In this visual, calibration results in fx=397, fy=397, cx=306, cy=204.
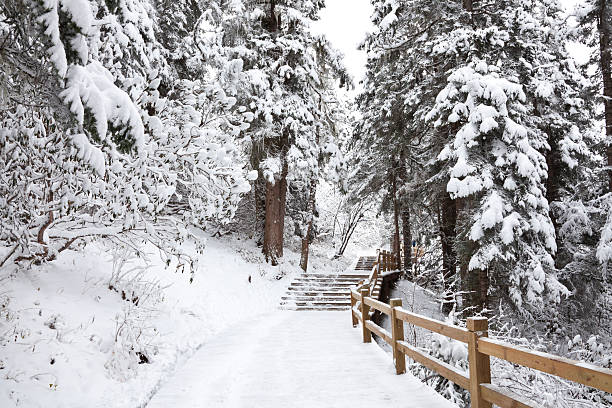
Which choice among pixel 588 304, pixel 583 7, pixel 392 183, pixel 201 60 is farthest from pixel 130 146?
pixel 392 183

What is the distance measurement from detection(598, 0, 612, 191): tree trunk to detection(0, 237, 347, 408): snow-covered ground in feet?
40.9

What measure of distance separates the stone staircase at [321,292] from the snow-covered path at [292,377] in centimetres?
521

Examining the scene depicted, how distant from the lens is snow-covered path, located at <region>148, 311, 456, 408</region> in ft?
15.7

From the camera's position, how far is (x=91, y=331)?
19.0ft

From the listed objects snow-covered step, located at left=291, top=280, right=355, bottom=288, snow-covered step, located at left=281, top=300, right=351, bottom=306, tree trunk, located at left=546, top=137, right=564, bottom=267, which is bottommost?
snow-covered step, located at left=281, top=300, right=351, bottom=306

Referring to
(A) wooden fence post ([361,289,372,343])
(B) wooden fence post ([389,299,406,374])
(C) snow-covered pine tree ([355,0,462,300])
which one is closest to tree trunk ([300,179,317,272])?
(C) snow-covered pine tree ([355,0,462,300])

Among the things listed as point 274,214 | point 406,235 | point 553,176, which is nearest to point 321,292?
point 274,214

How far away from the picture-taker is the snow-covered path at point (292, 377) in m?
4.79

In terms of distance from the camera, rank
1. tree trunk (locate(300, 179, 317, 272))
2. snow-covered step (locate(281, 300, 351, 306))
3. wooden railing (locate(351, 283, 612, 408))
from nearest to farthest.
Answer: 1. wooden railing (locate(351, 283, 612, 408))
2. snow-covered step (locate(281, 300, 351, 306))
3. tree trunk (locate(300, 179, 317, 272))

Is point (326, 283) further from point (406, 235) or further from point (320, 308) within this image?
point (406, 235)

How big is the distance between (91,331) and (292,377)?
3.01 m

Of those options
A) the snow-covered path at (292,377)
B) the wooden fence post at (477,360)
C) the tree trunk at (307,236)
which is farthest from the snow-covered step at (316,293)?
the wooden fence post at (477,360)

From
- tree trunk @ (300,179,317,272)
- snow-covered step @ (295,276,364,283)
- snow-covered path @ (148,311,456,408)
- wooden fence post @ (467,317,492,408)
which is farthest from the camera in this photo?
tree trunk @ (300,179,317,272)

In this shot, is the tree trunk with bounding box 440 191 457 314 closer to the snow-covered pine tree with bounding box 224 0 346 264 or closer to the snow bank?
the snow-covered pine tree with bounding box 224 0 346 264
